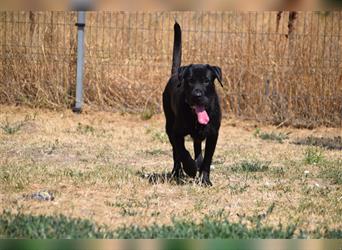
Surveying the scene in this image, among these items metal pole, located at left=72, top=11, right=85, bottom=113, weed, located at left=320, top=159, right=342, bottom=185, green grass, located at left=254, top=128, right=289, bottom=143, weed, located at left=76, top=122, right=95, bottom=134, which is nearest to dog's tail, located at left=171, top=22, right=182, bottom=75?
weed, located at left=320, top=159, right=342, bottom=185

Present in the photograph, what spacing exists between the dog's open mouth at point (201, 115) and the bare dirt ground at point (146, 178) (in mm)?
548

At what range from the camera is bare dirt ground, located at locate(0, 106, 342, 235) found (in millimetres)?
3955

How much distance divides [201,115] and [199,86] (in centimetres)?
25

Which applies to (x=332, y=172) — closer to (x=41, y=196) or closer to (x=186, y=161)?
(x=186, y=161)

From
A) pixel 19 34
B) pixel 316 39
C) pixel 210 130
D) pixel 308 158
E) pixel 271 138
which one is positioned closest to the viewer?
pixel 210 130

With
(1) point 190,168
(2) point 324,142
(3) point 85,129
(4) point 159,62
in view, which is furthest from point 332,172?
(4) point 159,62

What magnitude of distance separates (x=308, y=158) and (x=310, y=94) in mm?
3592

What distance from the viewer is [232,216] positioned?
3910 mm

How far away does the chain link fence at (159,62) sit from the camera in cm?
999

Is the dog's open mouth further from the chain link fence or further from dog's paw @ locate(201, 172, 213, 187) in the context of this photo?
the chain link fence

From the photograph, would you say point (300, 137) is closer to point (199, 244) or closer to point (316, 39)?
point (316, 39)

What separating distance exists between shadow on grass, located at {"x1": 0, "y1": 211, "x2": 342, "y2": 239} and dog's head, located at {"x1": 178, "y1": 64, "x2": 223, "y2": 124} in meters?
1.65

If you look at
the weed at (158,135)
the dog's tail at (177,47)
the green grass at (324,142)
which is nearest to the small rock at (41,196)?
the dog's tail at (177,47)

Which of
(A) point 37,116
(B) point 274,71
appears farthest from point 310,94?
(A) point 37,116
